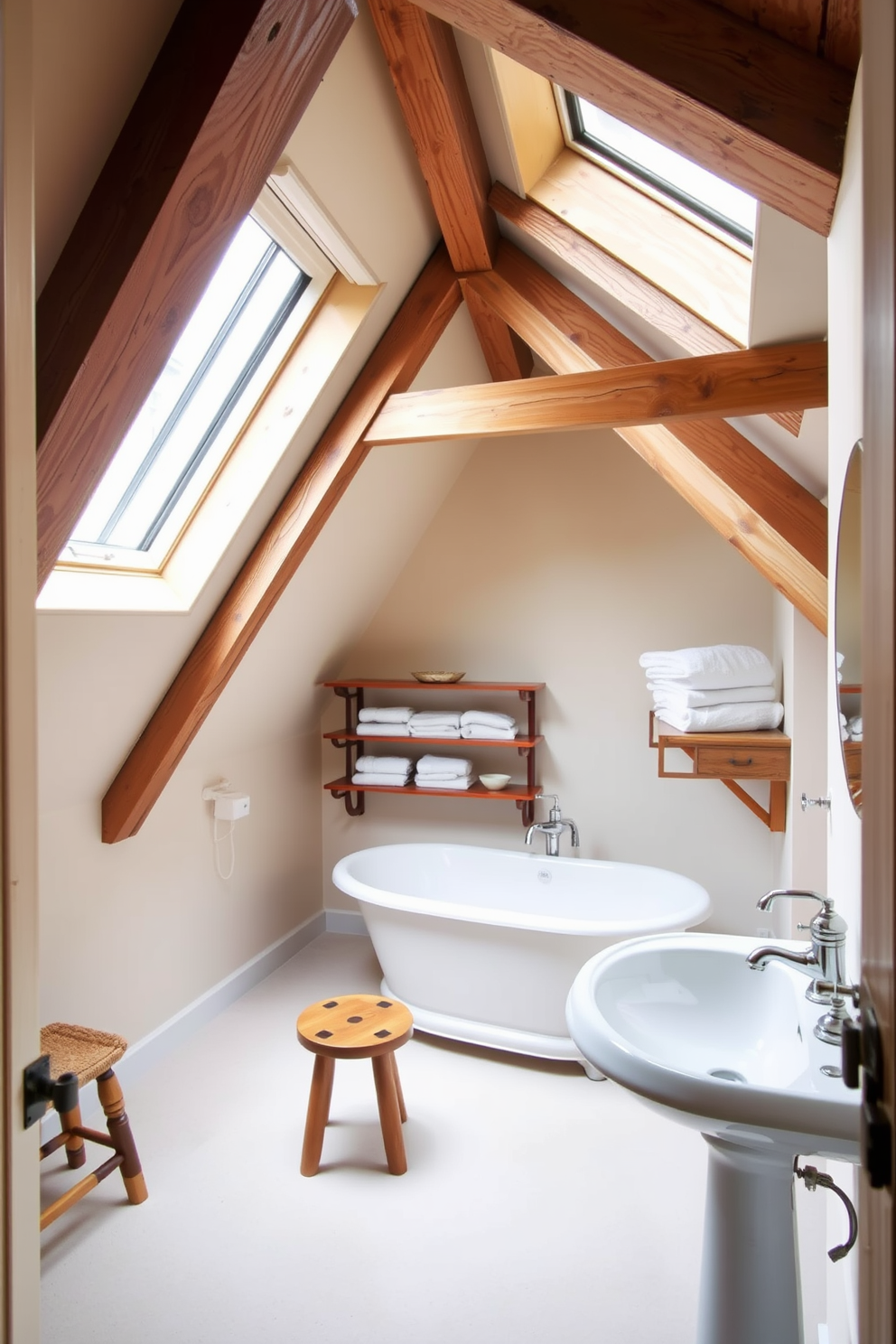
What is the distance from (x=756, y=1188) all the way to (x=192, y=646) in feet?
6.62

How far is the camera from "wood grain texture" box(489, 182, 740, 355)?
2105 millimetres

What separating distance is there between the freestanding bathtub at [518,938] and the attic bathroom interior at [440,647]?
0.7 inches

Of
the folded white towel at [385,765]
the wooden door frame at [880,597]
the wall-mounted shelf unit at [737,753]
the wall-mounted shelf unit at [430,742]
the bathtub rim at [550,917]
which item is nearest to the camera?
the wooden door frame at [880,597]

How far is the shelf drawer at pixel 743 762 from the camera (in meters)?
2.78

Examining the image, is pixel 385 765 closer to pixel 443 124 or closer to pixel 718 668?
pixel 718 668

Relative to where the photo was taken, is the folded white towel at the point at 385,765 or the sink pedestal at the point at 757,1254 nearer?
the sink pedestal at the point at 757,1254

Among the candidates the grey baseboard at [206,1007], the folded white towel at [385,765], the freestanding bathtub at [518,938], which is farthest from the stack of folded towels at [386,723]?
the grey baseboard at [206,1007]

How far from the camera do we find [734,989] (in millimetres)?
1647

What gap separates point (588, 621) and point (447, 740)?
32.5 inches

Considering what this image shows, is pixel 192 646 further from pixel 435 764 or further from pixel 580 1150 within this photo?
pixel 580 1150

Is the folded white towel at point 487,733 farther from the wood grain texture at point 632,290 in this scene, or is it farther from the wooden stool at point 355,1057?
the wood grain texture at point 632,290

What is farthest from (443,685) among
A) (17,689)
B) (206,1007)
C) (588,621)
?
(17,689)

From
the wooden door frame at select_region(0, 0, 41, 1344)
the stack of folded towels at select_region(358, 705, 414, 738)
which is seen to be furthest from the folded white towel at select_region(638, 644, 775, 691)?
the wooden door frame at select_region(0, 0, 41, 1344)

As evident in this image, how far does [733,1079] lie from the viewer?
1.49 meters
